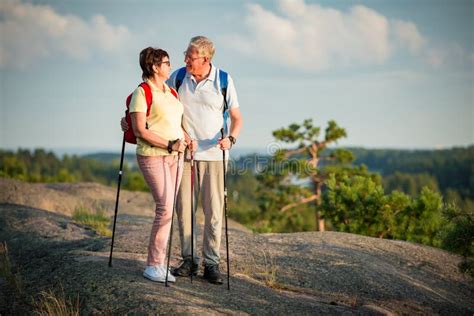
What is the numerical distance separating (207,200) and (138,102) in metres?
1.38

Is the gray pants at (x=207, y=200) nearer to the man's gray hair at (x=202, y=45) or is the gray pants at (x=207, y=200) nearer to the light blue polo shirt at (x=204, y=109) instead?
the light blue polo shirt at (x=204, y=109)

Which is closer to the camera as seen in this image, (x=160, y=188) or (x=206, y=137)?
(x=160, y=188)

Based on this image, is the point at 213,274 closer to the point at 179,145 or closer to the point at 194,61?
the point at 179,145

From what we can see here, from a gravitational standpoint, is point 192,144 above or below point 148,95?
below

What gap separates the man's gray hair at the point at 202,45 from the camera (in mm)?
5910

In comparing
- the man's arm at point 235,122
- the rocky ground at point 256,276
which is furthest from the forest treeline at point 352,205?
the man's arm at point 235,122

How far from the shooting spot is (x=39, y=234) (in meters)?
9.88

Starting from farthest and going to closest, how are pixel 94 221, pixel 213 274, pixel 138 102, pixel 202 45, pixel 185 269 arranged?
pixel 94 221
pixel 185 269
pixel 213 274
pixel 202 45
pixel 138 102

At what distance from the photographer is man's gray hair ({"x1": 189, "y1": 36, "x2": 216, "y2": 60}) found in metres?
5.91

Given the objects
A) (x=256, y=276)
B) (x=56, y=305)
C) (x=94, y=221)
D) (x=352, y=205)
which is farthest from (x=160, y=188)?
(x=352, y=205)

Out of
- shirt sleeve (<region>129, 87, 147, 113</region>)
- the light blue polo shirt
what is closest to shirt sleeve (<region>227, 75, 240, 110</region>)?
the light blue polo shirt

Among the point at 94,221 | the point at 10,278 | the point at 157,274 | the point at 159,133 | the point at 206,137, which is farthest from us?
the point at 94,221

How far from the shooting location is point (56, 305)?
593 centimetres

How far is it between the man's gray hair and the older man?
0.04 feet
